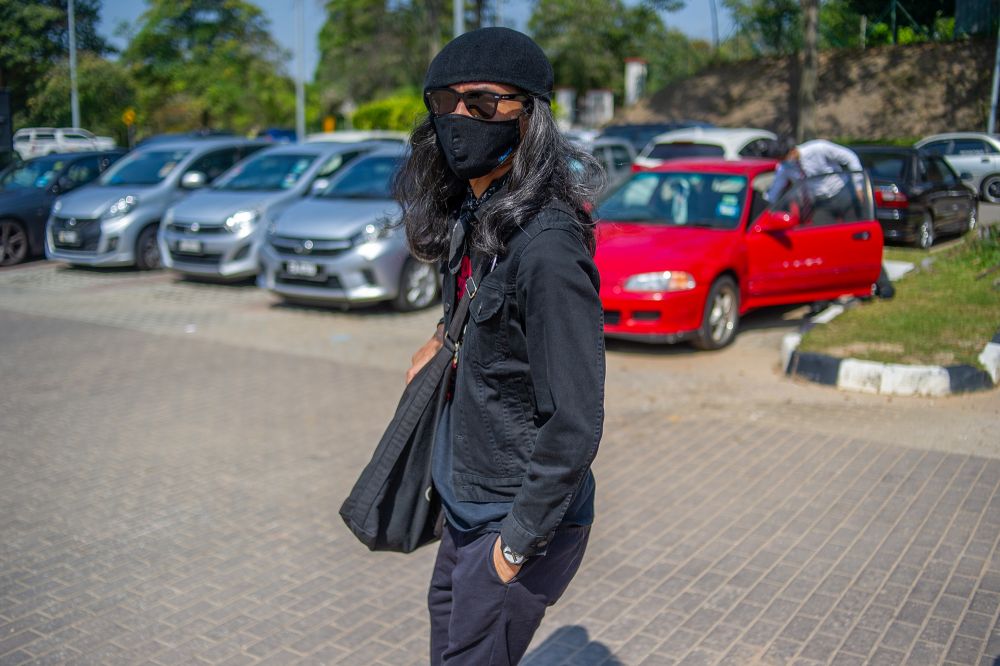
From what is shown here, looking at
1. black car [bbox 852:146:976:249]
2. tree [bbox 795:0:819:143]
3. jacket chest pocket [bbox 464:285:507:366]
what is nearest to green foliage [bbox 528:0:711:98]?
tree [bbox 795:0:819:143]

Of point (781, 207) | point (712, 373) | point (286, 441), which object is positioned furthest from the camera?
point (781, 207)

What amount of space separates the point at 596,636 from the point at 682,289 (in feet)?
15.2

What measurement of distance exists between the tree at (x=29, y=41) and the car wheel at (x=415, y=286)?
5.60m

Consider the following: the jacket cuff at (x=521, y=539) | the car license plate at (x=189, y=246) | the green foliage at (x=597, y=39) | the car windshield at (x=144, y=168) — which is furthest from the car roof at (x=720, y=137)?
the green foliage at (x=597, y=39)

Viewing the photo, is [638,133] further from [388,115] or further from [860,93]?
[388,115]

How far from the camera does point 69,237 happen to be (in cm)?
1295

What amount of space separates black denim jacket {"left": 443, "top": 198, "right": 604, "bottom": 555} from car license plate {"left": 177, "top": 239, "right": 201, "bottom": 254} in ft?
33.5

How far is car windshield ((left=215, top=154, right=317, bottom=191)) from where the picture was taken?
40.8ft

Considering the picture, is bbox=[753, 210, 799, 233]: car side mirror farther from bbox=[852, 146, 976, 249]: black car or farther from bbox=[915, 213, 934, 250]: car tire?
bbox=[915, 213, 934, 250]: car tire

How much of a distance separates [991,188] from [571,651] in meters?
18.8

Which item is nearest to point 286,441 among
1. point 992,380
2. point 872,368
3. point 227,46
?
point 872,368

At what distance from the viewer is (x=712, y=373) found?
7.73 m

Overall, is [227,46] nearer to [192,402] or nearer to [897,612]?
[192,402]

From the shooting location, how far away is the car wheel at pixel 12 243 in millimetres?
14070
